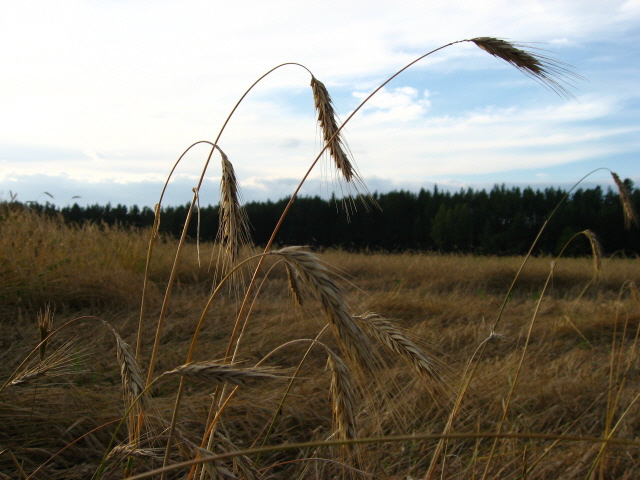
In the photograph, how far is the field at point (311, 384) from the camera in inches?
60.7

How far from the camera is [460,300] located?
6.05m

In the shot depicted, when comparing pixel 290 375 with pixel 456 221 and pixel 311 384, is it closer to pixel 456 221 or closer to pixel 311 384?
pixel 311 384

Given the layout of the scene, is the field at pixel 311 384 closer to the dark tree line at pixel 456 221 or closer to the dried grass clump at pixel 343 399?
the dried grass clump at pixel 343 399

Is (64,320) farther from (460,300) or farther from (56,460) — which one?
(460,300)

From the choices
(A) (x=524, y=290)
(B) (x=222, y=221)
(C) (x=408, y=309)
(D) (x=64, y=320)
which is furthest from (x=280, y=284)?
(B) (x=222, y=221)

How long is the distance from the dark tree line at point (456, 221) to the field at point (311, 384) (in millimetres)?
14519

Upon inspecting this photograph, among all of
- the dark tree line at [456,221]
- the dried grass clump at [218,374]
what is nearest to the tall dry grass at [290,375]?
the dried grass clump at [218,374]

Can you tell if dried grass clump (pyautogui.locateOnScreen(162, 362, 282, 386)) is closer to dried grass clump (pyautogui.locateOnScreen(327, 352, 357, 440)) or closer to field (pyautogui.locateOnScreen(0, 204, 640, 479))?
field (pyautogui.locateOnScreen(0, 204, 640, 479))

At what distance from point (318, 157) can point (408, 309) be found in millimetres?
4243

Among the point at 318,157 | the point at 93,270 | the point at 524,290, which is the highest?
the point at 318,157

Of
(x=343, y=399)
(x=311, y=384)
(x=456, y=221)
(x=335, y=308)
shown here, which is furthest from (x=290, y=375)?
(x=456, y=221)

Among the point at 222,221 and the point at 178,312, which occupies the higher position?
Answer: the point at 222,221

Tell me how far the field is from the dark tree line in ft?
47.6

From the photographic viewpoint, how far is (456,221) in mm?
25969
